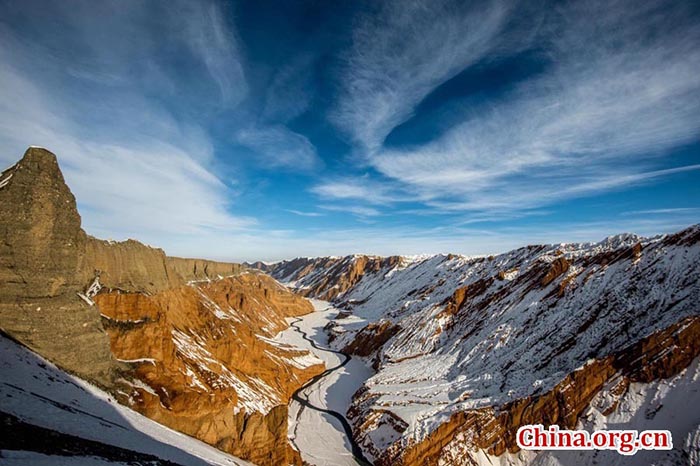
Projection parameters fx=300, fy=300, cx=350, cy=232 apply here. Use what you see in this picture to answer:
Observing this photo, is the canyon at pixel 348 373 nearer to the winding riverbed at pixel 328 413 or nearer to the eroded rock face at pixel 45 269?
the eroded rock face at pixel 45 269

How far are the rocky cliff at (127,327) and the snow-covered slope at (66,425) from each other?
2036mm

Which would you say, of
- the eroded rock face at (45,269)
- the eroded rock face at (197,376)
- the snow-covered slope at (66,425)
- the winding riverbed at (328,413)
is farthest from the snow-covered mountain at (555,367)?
the eroded rock face at (45,269)

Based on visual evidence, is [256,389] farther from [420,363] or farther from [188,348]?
[420,363]

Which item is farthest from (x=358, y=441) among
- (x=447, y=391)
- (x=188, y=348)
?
(x=188, y=348)

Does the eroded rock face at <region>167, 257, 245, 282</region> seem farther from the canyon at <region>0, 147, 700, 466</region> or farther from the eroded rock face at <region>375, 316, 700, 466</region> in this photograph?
the eroded rock face at <region>375, 316, 700, 466</region>

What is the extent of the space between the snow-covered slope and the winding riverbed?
18931mm

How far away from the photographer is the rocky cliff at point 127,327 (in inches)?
688

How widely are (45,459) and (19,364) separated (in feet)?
31.2

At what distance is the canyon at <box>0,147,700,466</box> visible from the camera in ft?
58.1

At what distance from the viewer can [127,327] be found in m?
25.7

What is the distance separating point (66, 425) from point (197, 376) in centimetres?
1818

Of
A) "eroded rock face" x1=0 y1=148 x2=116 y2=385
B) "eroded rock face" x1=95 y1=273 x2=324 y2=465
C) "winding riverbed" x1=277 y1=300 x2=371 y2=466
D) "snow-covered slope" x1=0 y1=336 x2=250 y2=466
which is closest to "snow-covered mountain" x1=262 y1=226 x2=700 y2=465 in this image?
"winding riverbed" x1=277 y1=300 x2=371 y2=466

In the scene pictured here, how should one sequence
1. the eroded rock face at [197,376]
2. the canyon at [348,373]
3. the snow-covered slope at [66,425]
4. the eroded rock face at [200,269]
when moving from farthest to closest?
the eroded rock face at [200,269] → the eroded rock face at [197,376] → the canyon at [348,373] → the snow-covered slope at [66,425]

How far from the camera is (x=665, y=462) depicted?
20125 millimetres
